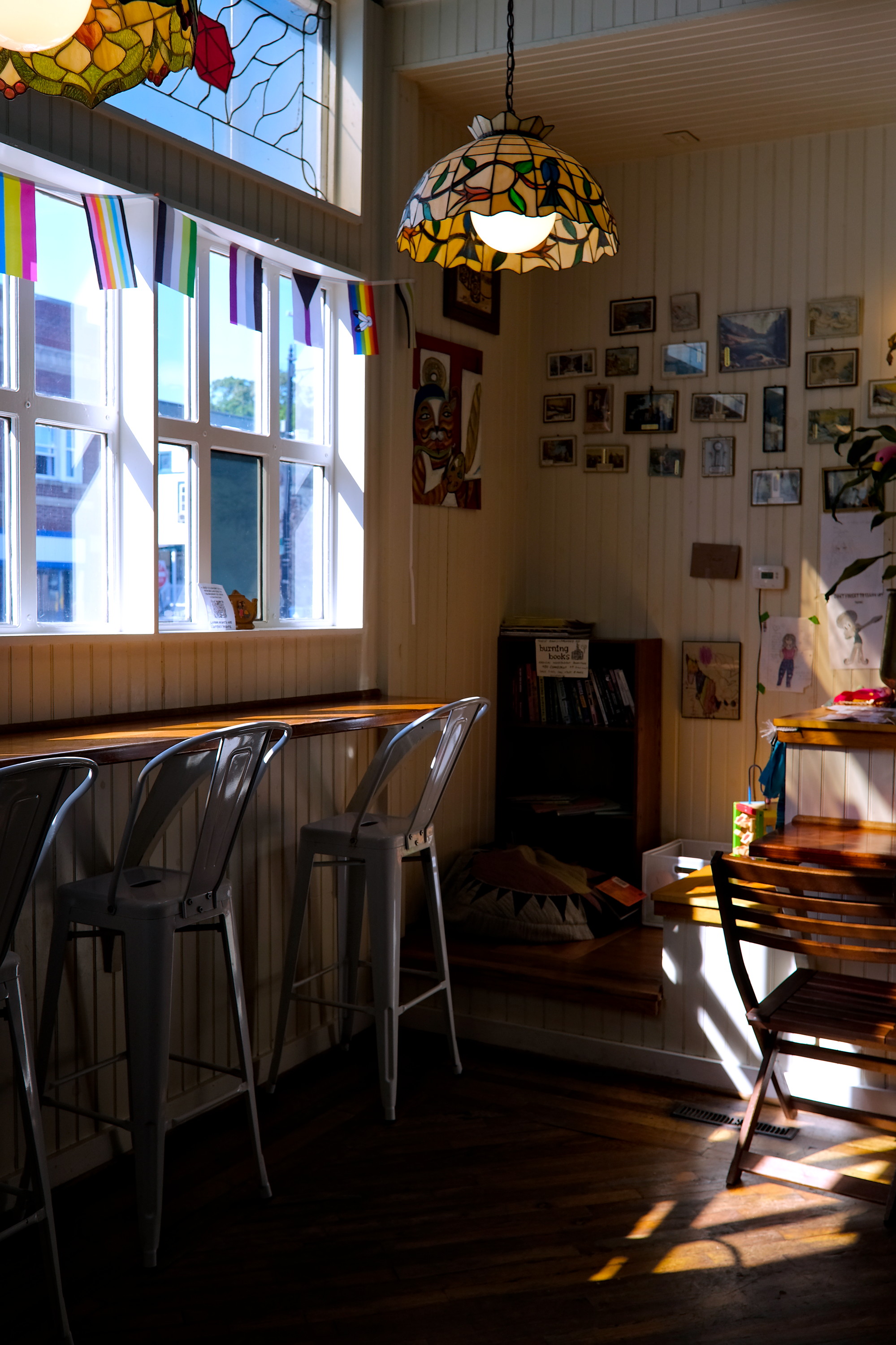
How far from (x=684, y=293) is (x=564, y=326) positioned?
53cm

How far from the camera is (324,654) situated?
3.86 metres

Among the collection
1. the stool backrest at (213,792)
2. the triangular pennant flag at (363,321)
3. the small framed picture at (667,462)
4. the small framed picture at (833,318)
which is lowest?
the stool backrest at (213,792)

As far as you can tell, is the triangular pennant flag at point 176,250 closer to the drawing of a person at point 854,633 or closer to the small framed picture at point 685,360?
the small framed picture at point 685,360

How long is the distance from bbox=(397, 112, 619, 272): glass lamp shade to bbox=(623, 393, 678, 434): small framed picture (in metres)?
2.17

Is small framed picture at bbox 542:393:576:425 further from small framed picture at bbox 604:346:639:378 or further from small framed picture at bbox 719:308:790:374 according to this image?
small framed picture at bbox 719:308:790:374

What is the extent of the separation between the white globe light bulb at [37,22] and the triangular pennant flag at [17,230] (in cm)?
135

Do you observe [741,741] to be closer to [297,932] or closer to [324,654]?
[324,654]

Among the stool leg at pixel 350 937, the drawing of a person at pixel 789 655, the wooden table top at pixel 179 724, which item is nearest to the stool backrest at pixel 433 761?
the wooden table top at pixel 179 724

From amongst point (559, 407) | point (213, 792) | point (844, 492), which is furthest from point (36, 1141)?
point (559, 407)

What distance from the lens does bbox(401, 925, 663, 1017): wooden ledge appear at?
361cm

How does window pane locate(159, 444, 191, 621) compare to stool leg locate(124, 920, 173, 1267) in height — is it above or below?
above

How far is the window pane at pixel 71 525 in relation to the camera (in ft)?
9.75

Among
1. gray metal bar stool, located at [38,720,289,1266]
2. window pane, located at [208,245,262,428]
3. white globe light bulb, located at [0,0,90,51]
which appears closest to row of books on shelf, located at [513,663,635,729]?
window pane, located at [208,245,262,428]

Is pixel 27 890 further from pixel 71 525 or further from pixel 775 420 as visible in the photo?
pixel 775 420
